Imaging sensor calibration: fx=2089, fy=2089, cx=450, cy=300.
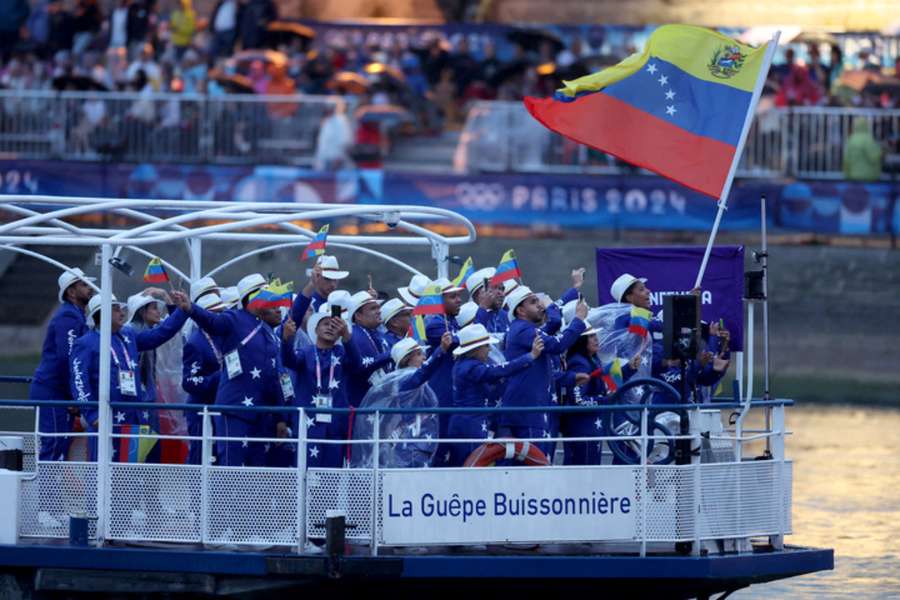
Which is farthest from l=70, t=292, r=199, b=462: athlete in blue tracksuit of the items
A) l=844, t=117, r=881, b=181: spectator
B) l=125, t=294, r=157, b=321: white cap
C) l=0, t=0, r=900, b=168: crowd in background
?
l=844, t=117, r=881, b=181: spectator

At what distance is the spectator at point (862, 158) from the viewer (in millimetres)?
29531

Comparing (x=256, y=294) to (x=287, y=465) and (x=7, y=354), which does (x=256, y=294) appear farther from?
(x=7, y=354)

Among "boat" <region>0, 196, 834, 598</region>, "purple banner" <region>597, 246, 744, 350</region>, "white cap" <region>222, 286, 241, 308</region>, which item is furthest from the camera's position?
"purple banner" <region>597, 246, 744, 350</region>

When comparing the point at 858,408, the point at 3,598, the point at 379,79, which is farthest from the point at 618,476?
the point at 379,79

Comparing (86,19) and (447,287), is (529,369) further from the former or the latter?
(86,19)

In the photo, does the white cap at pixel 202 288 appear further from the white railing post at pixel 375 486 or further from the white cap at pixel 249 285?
the white railing post at pixel 375 486

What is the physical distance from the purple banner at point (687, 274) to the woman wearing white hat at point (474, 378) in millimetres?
1867

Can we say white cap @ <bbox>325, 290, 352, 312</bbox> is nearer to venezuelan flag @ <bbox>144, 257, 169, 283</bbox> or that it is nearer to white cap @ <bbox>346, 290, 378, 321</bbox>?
white cap @ <bbox>346, 290, 378, 321</bbox>

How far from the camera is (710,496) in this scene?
13133 millimetres

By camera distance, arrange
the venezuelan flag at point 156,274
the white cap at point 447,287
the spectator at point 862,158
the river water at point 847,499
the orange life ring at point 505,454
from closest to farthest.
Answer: the orange life ring at point 505,454, the white cap at point 447,287, the venezuelan flag at point 156,274, the river water at point 847,499, the spectator at point 862,158

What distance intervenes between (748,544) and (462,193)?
54.8ft

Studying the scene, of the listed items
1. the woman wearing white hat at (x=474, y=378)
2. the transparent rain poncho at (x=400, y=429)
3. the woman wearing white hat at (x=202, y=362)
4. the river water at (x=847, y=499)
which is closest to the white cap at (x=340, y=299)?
the woman wearing white hat at (x=202, y=362)

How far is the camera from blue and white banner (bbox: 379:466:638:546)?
12.9 meters

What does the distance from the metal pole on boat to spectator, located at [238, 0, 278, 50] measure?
22825 millimetres
